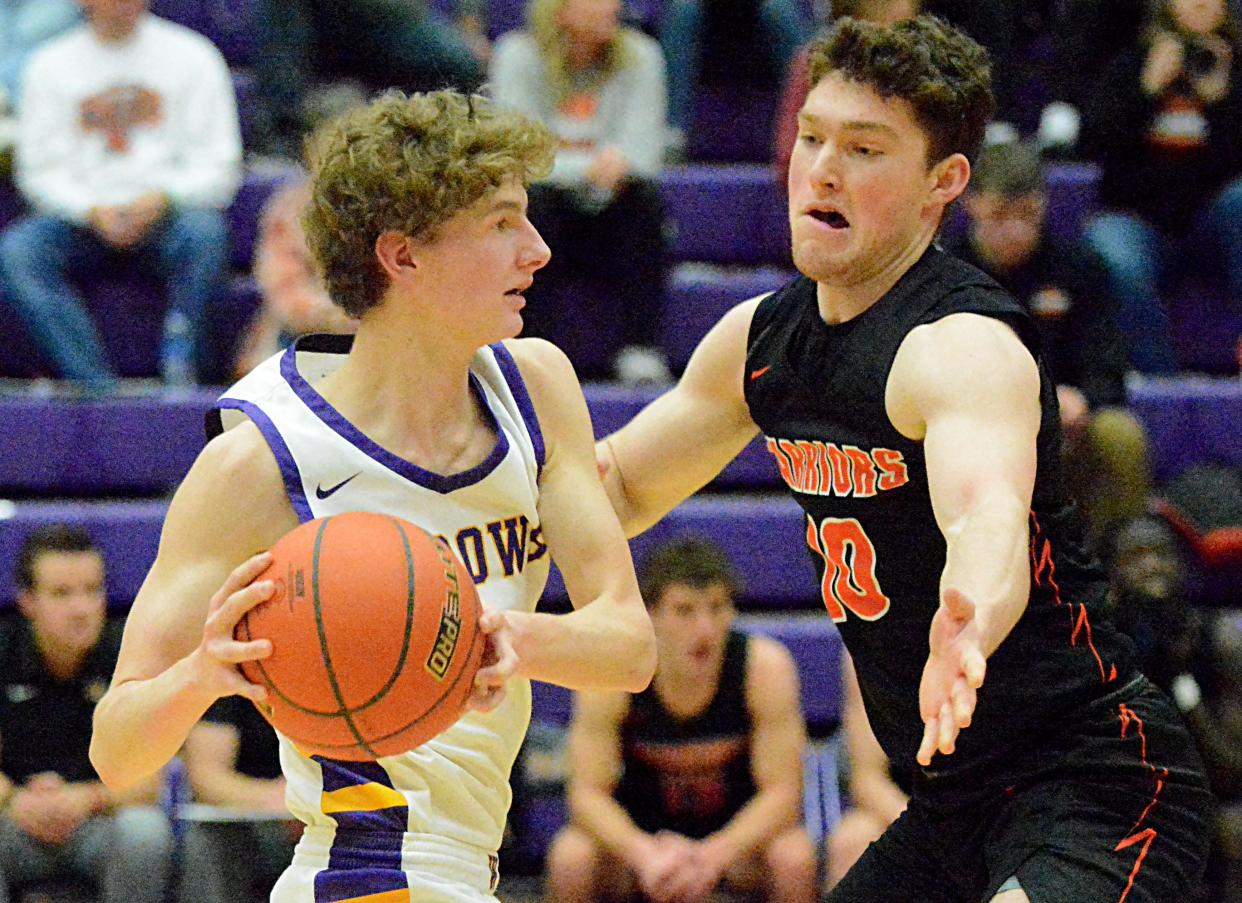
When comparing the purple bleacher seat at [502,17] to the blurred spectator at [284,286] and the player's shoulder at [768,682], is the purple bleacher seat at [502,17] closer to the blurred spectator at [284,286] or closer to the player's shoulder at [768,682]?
the blurred spectator at [284,286]

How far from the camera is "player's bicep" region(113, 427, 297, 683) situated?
280 cm

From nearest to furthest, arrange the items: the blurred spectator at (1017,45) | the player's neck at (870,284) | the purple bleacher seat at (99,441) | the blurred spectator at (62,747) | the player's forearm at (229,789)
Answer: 1. the player's neck at (870,284)
2. the blurred spectator at (62,747)
3. the player's forearm at (229,789)
4. the purple bleacher seat at (99,441)
5. the blurred spectator at (1017,45)

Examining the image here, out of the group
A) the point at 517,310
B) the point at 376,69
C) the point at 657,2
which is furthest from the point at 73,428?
the point at 517,310

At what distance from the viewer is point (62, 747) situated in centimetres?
536

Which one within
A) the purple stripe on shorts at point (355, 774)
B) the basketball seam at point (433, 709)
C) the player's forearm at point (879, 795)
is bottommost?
the player's forearm at point (879, 795)

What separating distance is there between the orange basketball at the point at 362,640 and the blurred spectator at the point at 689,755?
2.67 m

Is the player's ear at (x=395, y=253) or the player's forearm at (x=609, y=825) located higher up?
the player's ear at (x=395, y=253)

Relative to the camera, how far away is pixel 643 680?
10.00ft

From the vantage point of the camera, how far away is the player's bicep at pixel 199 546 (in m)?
2.80

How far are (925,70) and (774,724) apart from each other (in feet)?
8.30

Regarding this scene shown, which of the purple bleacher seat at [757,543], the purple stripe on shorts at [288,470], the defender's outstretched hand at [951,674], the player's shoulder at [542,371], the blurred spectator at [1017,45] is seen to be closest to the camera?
the defender's outstretched hand at [951,674]

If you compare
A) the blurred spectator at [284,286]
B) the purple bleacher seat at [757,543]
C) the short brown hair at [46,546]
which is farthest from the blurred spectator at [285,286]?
the purple bleacher seat at [757,543]

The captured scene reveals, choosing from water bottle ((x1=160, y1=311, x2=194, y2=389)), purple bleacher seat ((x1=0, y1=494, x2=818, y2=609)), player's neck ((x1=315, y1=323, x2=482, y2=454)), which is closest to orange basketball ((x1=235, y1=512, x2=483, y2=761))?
player's neck ((x1=315, y1=323, x2=482, y2=454))

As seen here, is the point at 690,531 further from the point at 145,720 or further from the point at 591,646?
the point at 145,720
